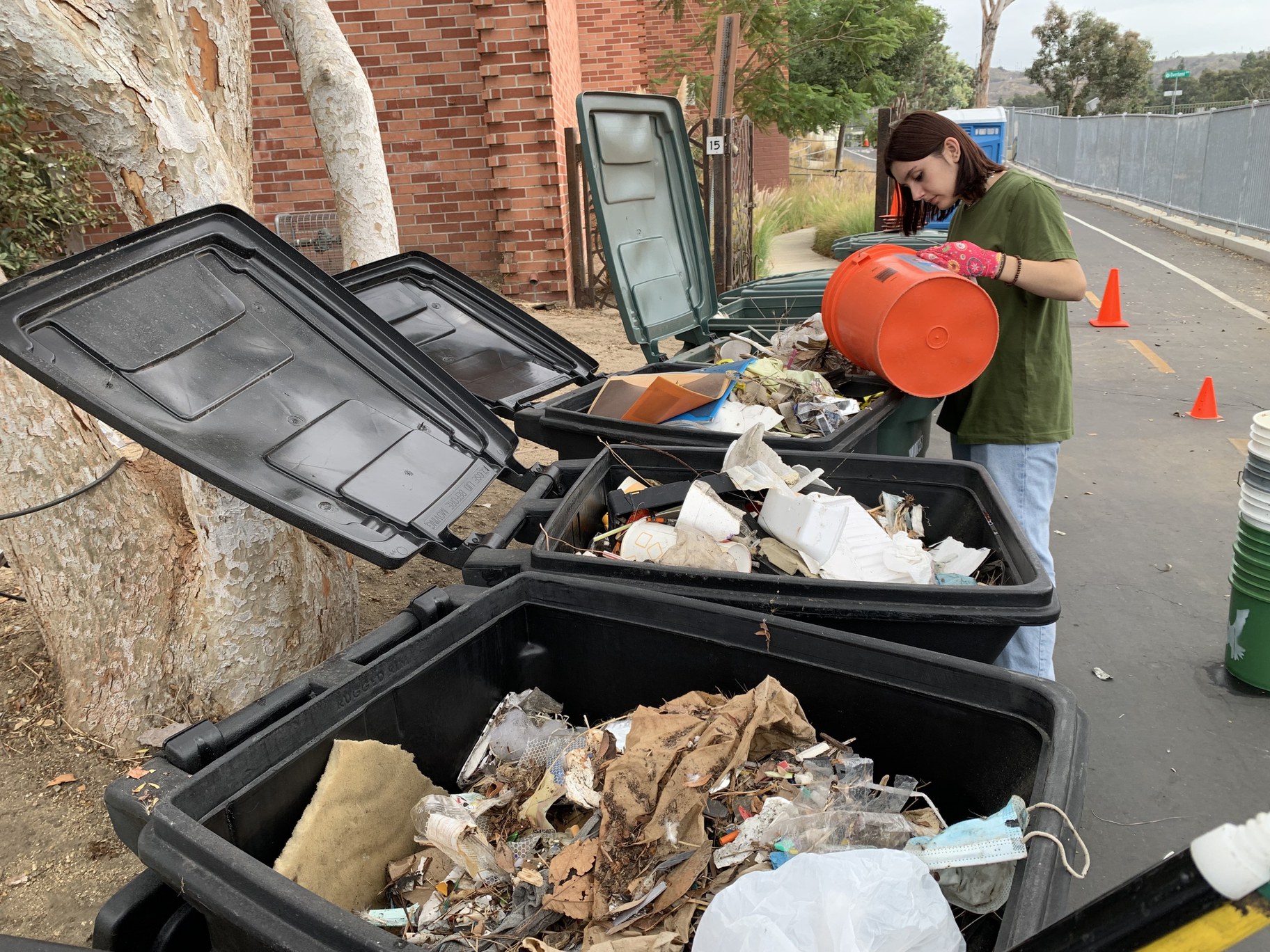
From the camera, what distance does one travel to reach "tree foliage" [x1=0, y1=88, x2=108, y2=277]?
287 inches

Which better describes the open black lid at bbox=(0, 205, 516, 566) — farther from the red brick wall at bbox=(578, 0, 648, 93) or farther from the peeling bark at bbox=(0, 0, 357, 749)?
the red brick wall at bbox=(578, 0, 648, 93)

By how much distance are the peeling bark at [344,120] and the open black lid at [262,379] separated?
1.98 meters

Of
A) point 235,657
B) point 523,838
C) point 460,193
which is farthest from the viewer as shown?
point 460,193

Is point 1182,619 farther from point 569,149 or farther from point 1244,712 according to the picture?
point 569,149

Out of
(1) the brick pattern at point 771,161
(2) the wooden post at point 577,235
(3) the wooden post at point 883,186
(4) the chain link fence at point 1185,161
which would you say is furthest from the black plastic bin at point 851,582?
(1) the brick pattern at point 771,161

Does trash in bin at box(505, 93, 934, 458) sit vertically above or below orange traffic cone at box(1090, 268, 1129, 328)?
above

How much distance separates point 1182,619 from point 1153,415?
3.38 metres

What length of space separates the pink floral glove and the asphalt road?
161cm

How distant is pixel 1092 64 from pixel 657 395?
47.3 m

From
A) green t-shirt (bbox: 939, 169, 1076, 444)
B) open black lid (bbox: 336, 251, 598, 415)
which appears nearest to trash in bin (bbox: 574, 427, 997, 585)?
green t-shirt (bbox: 939, 169, 1076, 444)

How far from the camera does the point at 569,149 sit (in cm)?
962

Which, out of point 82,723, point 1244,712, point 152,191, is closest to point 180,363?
point 152,191

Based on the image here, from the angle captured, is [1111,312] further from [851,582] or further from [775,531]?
[851,582]

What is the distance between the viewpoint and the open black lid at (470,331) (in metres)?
3.38
